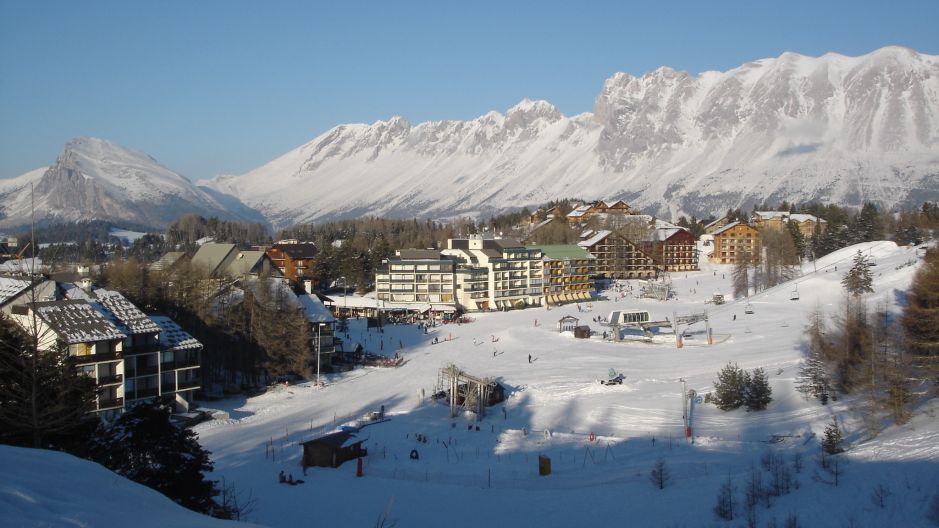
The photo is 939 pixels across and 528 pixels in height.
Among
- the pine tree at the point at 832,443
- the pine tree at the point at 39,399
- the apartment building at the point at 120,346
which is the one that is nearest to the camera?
the pine tree at the point at 39,399

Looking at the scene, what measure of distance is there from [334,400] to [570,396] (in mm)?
10217

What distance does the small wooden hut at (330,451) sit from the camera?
22.3 metres

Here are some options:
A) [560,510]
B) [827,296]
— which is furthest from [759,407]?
[827,296]

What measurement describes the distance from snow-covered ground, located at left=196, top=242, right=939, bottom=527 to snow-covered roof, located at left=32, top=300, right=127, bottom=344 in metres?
5.06

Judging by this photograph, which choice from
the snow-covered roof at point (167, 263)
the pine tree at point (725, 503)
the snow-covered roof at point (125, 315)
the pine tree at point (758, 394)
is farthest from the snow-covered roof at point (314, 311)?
the pine tree at point (725, 503)

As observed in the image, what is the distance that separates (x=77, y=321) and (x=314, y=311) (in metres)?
14.5

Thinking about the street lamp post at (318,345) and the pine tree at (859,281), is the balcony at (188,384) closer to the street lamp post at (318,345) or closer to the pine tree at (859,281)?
the street lamp post at (318,345)

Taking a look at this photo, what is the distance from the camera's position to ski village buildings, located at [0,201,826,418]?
28.0 m

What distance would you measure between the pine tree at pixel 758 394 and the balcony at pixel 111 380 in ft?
76.3

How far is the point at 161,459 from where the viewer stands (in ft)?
47.9

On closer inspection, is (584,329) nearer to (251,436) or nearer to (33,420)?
(251,436)

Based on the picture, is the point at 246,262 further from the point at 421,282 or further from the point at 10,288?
the point at 10,288

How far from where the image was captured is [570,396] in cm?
3152

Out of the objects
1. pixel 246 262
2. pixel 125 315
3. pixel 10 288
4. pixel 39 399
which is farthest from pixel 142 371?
pixel 246 262
